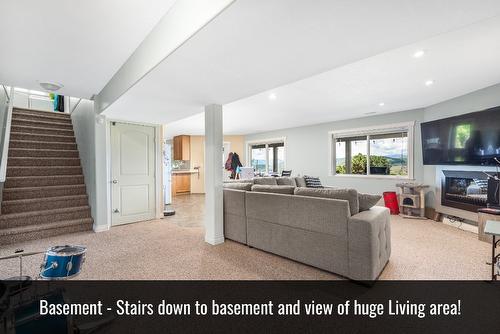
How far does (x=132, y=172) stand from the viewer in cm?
468

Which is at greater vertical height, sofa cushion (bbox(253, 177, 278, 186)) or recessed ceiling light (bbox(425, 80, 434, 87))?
recessed ceiling light (bbox(425, 80, 434, 87))

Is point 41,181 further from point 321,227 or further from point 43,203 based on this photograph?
point 321,227

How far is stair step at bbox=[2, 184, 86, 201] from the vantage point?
3.89 m

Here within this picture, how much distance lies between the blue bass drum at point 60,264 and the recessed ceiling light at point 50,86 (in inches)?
108

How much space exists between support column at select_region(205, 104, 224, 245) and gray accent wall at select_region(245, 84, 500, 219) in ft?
14.0

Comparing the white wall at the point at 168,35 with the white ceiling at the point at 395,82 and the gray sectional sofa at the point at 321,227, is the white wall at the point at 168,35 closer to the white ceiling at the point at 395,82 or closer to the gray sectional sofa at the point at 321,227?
the gray sectional sofa at the point at 321,227

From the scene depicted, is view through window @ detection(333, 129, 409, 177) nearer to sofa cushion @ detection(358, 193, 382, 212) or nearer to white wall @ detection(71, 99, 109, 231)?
sofa cushion @ detection(358, 193, 382, 212)

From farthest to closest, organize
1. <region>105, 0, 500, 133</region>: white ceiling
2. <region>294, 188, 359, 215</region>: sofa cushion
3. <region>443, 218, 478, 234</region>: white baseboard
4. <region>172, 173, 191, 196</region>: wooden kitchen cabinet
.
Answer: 1. <region>172, 173, 191, 196</region>: wooden kitchen cabinet
2. <region>443, 218, 478, 234</region>: white baseboard
3. <region>294, 188, 359, 215</region>: sofa cushion
4. <region>105, 0, 500, 133</region>: white ceiling

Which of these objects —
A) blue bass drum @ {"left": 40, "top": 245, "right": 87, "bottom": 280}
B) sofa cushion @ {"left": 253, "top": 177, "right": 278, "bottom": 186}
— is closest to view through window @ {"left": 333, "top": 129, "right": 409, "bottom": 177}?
sofa cushion @ {"left": 253, "top": 177, "right": 278, "bottom": 186}

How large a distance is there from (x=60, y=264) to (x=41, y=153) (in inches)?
175

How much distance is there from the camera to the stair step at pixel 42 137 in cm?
454

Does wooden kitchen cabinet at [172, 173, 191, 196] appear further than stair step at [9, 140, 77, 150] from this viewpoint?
Yes

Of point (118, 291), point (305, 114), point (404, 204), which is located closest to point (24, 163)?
point (118, 291)

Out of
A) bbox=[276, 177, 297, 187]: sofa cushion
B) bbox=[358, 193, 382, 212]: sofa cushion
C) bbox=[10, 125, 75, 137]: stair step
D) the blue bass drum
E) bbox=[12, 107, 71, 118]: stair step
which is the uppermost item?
bbox=[12, 107, 71, 118]: stair step
